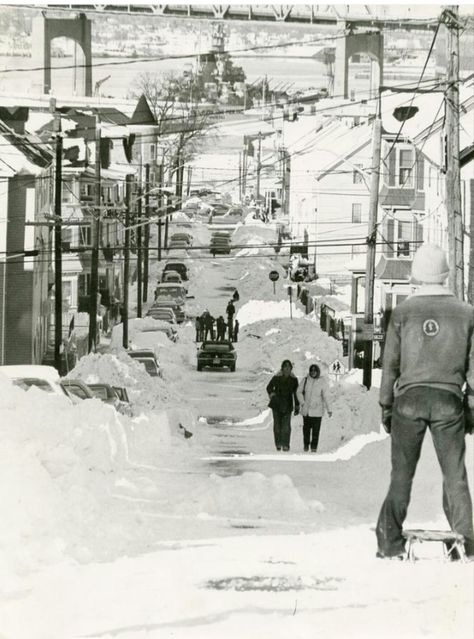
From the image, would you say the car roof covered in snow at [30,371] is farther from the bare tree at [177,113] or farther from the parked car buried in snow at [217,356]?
the bare tree at [177,113]

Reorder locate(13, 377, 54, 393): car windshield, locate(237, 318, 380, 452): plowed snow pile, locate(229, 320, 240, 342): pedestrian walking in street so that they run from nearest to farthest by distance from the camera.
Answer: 1. locate(237, 318, 380, 452): plowed snow pile
2. locate(13, 377, 54, 393): car windshield
3. locate(229, 320, 240, 342): pedestrian walking in street

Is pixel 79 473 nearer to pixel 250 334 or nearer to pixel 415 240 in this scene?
pixel 250 334

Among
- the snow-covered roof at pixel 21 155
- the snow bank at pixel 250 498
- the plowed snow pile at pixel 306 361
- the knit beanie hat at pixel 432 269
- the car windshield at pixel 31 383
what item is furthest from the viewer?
the snow-covered roof at pixel 21 155

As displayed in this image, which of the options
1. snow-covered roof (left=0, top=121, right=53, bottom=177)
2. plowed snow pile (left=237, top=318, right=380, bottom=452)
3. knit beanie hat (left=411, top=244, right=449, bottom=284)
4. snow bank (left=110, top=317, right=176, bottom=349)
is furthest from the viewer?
snow-covered roof (left=0, top=121, right=53, bottom=177)

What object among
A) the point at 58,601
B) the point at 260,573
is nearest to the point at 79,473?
the point at 58,601

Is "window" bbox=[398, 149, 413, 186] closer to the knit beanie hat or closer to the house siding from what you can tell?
the knit beanie hat

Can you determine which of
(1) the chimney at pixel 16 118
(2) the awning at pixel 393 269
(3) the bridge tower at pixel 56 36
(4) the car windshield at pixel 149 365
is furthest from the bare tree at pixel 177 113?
(2) the awning at pixel 393 269

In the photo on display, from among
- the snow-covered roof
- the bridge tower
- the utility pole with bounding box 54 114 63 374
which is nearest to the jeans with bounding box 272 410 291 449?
the utility pole with bounding box 54 114 63 374

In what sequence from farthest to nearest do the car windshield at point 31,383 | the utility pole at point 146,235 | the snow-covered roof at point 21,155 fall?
the snow-covered roof at point 21,155, the utility pole at point 146,235, the car windshield at point 31,383
